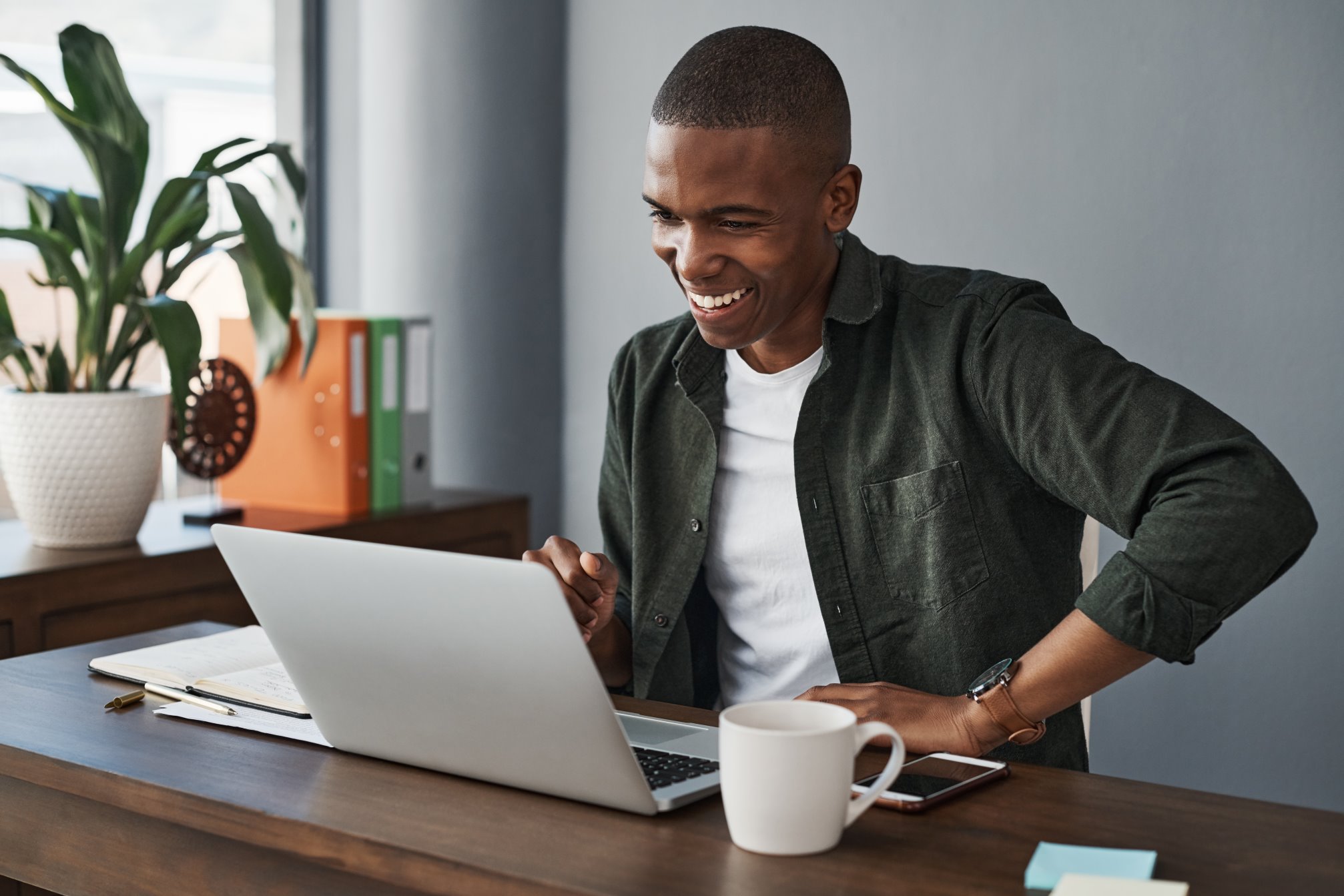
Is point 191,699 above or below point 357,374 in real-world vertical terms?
below

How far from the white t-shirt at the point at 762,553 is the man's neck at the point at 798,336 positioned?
0.01 m

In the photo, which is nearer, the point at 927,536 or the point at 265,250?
the point at 927,536

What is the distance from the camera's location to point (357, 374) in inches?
98.9

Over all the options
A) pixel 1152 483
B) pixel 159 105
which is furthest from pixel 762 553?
pixel 159 105

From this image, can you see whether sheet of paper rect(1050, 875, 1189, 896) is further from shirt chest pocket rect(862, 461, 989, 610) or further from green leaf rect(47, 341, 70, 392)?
green leaf rect(47, 341, 70, 392)

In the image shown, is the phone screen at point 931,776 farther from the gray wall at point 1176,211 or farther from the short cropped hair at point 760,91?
the gray wall at point 1176,211

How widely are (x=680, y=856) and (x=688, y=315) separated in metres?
0.91

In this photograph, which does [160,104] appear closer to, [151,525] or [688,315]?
[151,525]

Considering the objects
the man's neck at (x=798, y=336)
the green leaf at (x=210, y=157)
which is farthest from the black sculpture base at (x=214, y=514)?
the man's neck at (x=798, y=336)

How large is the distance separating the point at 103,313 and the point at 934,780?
1597 millimetres

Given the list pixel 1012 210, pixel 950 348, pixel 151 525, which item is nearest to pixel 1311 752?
pixel 1012 210

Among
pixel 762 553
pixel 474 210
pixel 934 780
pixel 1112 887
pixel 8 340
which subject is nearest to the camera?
pixel 1112 887

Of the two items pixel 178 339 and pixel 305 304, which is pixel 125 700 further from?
pixel 305 304

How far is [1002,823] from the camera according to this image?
99cm
